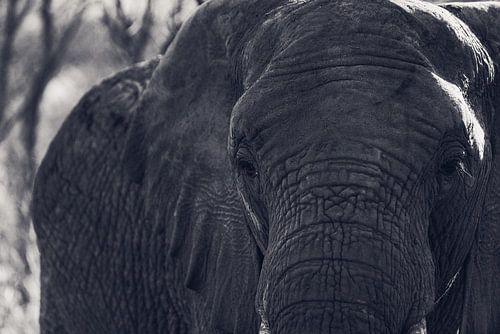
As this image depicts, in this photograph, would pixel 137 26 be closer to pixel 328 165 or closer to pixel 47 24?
pixel 47 24

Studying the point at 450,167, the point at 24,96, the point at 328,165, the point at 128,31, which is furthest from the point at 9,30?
the point at 328,165

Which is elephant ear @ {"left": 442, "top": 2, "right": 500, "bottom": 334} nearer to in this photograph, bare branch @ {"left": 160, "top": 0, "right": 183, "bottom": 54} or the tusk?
the tusk

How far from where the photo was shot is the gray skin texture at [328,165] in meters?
4.65

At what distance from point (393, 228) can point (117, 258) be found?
2.27 metres

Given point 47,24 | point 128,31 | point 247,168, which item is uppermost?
point 47,24

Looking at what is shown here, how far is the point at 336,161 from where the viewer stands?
4711 mm

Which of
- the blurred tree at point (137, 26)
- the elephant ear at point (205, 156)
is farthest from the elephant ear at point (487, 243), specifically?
the blurred tree at point (137, 26)

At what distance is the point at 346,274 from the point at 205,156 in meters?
1.06

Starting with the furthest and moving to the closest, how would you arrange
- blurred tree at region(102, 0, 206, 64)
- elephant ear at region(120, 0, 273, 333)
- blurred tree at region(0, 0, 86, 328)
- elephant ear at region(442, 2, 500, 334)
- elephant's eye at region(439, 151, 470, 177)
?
blurred tree at region(0, 0, 86, 328) → blurred tree at region(102, 0, 206, 64) → elephant ear at region(120, 0, 273, 333) → elephant ear at region(442, 2, 500, 334) → elephant's eye at region(439, 151, 470, 177)

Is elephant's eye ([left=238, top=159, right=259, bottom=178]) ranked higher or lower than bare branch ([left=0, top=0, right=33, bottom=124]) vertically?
lower

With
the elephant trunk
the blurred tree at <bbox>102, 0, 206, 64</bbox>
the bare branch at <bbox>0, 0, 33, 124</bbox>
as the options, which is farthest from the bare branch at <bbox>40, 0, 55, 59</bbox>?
the elephant trunk

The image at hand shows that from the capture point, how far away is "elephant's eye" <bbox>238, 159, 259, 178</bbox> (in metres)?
5.02

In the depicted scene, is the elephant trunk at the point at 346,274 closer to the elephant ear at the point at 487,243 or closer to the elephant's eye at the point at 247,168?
the elephant's eye at the point at 247,168

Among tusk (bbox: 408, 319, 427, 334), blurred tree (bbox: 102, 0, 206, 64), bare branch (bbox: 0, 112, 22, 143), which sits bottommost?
tusk (bbox: 408, 319, 427, 334)
